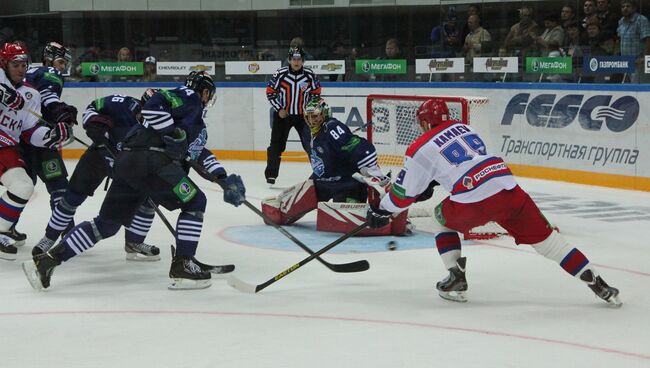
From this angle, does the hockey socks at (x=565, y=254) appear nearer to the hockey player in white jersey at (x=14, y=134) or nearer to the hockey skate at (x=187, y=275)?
the hockey skate at (x=187, y=275)

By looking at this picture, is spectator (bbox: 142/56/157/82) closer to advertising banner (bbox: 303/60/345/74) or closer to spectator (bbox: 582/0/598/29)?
advertising banner (bbox: 303/60/345/74)

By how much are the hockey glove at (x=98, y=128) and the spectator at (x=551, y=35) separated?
5.72m

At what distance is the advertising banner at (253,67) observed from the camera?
1240cm

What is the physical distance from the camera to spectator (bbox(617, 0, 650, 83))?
927 cm

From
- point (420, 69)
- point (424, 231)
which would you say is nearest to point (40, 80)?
point (424, 231)

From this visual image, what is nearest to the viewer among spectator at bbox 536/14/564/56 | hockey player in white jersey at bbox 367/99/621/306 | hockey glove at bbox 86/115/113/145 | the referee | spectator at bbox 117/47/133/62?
hockey player in white jersey at bbox 367/99/621/306

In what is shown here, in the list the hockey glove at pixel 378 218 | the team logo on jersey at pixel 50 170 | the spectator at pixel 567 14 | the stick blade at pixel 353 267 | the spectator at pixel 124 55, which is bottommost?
the stick blade at pixel 353 267

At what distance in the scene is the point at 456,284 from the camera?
15.2 feet

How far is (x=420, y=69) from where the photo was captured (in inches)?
451

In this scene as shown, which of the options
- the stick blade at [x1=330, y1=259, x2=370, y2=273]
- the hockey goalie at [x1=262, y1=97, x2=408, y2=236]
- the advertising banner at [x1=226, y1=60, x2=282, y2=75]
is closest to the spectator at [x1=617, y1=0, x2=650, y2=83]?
the hockey goalie at [x1=262, y1=97, x2=408, y2=236]

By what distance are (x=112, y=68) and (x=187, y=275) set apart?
828 centimetres

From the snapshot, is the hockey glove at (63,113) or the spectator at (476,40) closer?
the hockey glove at (63,113)

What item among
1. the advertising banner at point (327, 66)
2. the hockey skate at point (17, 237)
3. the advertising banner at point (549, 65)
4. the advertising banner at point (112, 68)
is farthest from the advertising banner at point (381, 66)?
the hockey skate at point (17, 237)

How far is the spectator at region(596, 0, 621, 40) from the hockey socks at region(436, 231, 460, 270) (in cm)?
554
